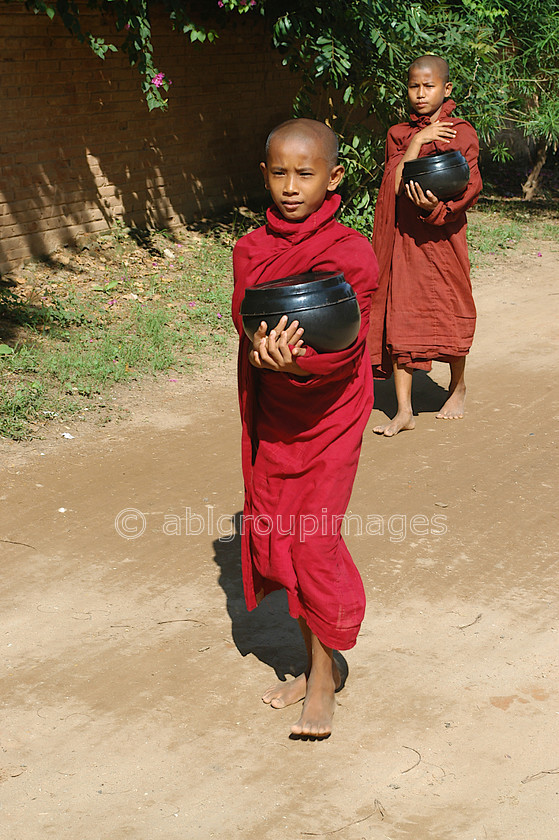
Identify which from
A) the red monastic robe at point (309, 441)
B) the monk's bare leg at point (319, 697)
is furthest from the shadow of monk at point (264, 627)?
the red monastic robe at point (309, 441)

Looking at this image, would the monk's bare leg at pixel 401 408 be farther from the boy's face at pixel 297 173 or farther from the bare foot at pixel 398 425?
the boy's face at pixel 297 173

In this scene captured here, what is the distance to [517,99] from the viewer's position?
11.2 m

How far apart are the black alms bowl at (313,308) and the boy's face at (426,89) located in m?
2.95

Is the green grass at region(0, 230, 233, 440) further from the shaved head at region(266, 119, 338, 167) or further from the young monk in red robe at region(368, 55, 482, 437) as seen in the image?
the shaved head at region(266, 119, 338, 167)

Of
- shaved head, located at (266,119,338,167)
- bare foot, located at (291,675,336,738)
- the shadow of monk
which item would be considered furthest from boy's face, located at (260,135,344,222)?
the shadow of monk

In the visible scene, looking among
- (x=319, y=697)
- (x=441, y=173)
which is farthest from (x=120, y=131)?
(x=319, y=697)

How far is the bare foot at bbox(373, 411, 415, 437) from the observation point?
538 centimetres

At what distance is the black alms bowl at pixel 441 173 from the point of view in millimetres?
4934

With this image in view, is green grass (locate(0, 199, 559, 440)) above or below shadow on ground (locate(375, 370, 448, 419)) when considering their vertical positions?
above

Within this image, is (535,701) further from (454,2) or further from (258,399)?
(454,2)

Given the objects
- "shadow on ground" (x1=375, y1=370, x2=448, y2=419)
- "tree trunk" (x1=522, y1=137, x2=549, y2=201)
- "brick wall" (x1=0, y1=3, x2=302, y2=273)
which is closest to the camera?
"shadow on ground" (x1=375, y1=370, x2=448, y2=419)

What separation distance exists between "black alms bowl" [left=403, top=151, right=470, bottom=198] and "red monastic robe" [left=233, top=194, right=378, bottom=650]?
7.58ft

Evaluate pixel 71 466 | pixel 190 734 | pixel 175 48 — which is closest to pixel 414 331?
pixel 71 466

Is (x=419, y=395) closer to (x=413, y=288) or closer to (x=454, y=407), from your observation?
(x=454, y=407)
